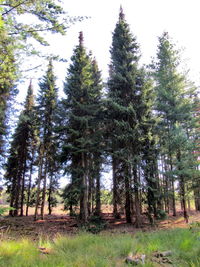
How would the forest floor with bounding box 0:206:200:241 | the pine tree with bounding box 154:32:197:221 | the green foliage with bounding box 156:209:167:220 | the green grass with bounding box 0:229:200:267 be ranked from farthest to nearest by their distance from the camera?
the pine tree with bounding box 154:32:197:221
the green foliage with bounding box 156:209:167:220
the forest floor with bounding box 0:206:200:241
the green grass with bounding box 0:229:200:267

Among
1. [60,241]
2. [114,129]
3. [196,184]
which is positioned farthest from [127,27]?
[60,241]

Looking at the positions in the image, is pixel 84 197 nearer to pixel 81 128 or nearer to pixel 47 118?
pixel 81 128

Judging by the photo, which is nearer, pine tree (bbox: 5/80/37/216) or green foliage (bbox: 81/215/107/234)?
green foliage (bbox: 81/215/107/234)

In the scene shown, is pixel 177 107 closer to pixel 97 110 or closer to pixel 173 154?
pixel 173 154

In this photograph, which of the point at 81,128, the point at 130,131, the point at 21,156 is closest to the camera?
the point at 130,131

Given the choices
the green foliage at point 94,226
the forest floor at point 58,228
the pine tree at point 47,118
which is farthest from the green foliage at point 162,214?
the pine tree at point 47,118

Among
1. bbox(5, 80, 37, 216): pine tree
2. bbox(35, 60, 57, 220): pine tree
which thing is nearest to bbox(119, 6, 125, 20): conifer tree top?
bbox(35, 60, 57, 220): pine tree

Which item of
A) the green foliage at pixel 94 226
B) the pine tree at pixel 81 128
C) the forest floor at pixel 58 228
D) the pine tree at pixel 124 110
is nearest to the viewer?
the forest floor at pixel 58 228

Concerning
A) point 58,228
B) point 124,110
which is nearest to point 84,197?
point 58,228

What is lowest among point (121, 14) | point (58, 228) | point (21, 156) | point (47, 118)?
point (58, 228)

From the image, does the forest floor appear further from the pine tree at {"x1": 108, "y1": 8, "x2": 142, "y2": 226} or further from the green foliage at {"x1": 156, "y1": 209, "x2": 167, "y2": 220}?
the pine tree at {"x1": 108, "y1": 8, "x2": 142, "y2": 226}

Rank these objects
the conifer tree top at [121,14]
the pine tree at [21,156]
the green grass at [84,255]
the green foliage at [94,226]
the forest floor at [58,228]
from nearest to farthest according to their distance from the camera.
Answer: the green grass at [84,255] → the forest floor at [58,228] → the green foliage at [94,226] → the conifer tree top at [121,14] → the pine tree at [21,156]

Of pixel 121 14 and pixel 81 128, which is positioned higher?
pixel 121 14

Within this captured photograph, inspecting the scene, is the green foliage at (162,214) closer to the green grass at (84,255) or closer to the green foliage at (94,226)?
the green foliage at (94,226)
